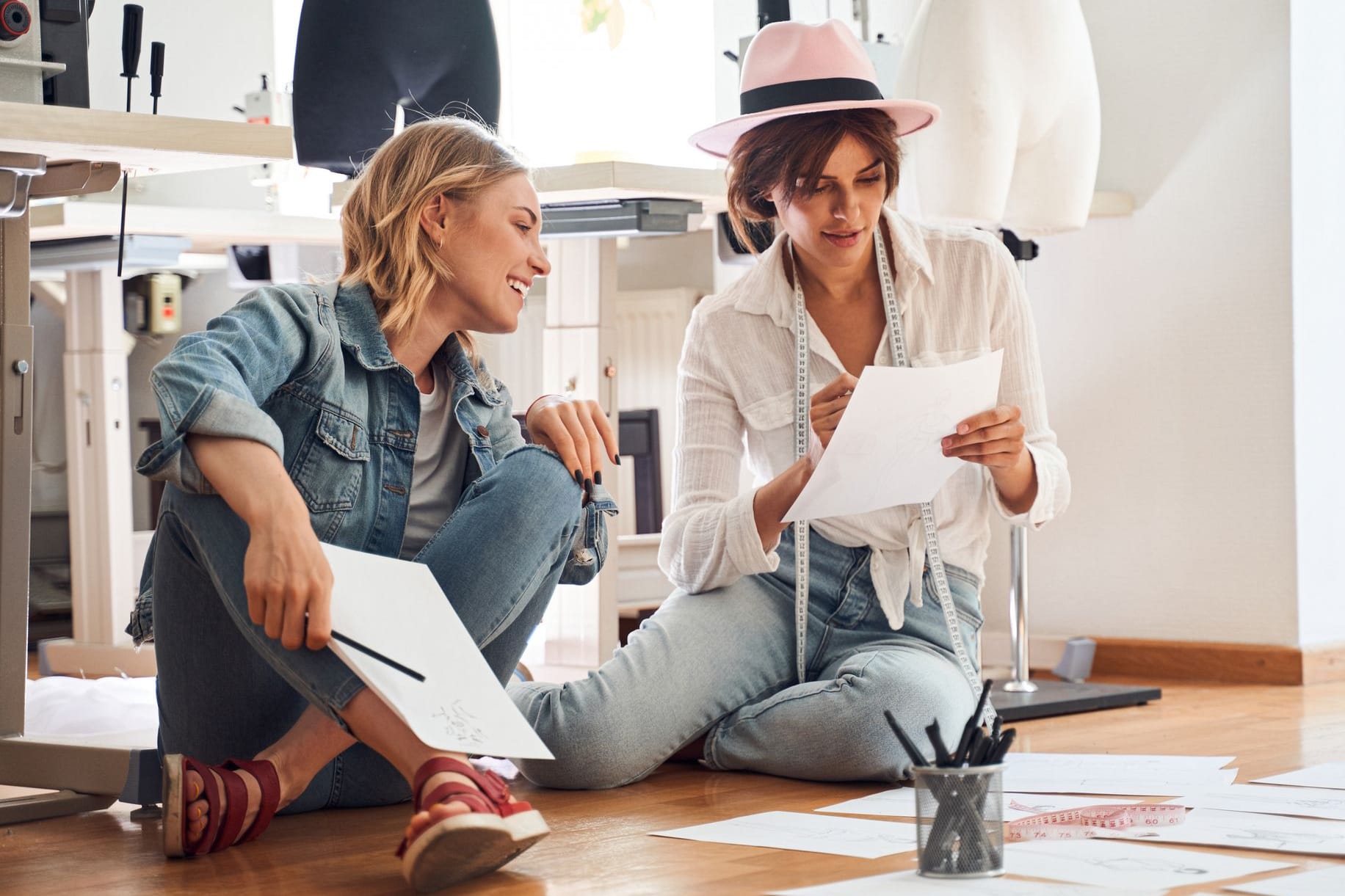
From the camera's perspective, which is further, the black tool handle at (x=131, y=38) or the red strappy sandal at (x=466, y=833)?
the black tool handle at (x=131, y=38)

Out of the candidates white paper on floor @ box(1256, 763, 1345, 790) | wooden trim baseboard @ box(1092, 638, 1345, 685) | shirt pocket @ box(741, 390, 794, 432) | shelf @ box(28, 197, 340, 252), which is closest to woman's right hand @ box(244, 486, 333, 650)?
shirt pocket @ box(741, 390, 794, 432)

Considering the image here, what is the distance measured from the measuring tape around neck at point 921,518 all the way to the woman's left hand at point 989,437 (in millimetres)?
186

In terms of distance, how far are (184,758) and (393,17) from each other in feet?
3.81

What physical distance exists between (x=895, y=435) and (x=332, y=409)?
0.51m

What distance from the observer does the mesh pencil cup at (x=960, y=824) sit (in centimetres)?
109

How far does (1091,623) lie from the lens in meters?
2.82

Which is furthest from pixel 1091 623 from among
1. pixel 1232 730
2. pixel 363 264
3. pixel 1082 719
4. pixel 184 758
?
pixel 184 758

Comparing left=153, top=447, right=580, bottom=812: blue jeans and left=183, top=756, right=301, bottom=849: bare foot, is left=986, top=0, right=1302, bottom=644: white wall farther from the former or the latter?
left=183, top=756, right=301, bottom=849: bare foot

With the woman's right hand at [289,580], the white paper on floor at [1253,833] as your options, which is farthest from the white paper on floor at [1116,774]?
the woman's right hand at [289,580]

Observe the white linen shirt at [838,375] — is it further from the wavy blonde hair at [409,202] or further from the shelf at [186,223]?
the shelf at [186,223]

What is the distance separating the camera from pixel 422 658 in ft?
3.83

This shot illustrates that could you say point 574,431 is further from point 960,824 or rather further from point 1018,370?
point 1018,370

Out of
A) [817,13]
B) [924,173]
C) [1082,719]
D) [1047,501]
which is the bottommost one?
[1082,719]

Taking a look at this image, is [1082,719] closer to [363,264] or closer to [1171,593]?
[1171,593]
